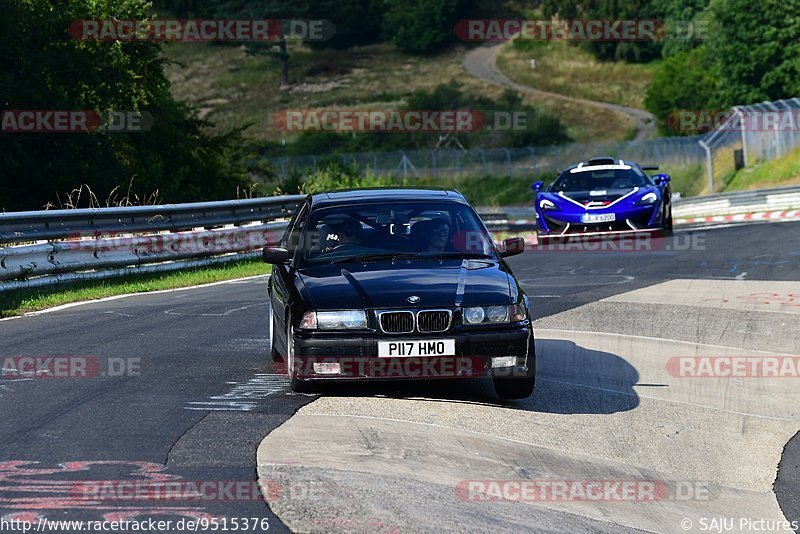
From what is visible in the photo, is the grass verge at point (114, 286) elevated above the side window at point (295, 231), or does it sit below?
below

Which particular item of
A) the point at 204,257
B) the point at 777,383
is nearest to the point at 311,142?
the point at 204,257

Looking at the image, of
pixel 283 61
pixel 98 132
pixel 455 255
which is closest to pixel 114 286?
pixel 455 255

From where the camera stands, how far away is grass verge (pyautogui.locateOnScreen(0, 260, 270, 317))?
1533cm

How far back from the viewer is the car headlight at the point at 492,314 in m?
8.77

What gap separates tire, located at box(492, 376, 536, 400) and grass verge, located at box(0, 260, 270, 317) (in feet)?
23.2

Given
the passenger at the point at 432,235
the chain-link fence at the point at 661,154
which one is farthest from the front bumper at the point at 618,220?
the chain-link fence at the point at 661,154

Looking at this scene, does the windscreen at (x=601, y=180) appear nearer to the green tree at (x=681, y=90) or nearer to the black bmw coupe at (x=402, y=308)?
the black bmw coupe at (x=402, y=308)

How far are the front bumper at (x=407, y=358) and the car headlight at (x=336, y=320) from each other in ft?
0.17

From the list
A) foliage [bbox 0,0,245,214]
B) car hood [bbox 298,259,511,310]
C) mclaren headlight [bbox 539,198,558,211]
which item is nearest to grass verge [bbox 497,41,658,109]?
foliage [bbox 0,0,245,214]

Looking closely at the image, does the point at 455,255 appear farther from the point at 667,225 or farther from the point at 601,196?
the point at 667,225

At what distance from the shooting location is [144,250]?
752 inches

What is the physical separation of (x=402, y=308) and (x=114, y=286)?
940 centimetres

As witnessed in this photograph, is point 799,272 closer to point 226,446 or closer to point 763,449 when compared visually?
point 763,449

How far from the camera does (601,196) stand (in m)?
22.8
